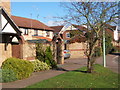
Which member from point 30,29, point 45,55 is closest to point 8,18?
point 45,55

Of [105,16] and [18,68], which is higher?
[105,16]

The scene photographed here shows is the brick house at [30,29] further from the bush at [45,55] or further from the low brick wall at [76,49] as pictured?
the bush at [45,55]

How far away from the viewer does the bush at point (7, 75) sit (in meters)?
8.40

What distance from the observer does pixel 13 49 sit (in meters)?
12.7

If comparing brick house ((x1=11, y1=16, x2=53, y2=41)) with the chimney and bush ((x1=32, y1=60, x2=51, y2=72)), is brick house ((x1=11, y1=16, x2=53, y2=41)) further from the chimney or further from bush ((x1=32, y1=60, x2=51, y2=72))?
bush ((x1=32, y1=60, x2=51, y2=72))

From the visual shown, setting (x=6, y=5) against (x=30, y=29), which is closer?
(x=6, y=5)

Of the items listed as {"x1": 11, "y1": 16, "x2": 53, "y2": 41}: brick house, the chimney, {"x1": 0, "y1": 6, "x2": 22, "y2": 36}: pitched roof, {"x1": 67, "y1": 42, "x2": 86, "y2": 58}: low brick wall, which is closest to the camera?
{"x1": 0, "y1": 6, "x2": 22, "y2": 36}: pitched roof

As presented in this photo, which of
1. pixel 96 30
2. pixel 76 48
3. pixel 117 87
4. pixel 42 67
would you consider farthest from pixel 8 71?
pixel 76 48

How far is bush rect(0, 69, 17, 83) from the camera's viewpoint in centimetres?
840

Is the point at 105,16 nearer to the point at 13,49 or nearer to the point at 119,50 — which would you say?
the point at 13,49

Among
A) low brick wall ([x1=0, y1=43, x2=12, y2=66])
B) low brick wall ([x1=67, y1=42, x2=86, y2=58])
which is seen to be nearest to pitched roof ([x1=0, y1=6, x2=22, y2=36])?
low brick wall ([x1=0, y1=43, x2=12, y2=66])

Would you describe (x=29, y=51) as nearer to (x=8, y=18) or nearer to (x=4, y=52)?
(x=4, y=52)

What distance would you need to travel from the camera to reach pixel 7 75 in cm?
852

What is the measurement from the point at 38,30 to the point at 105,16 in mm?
20410
